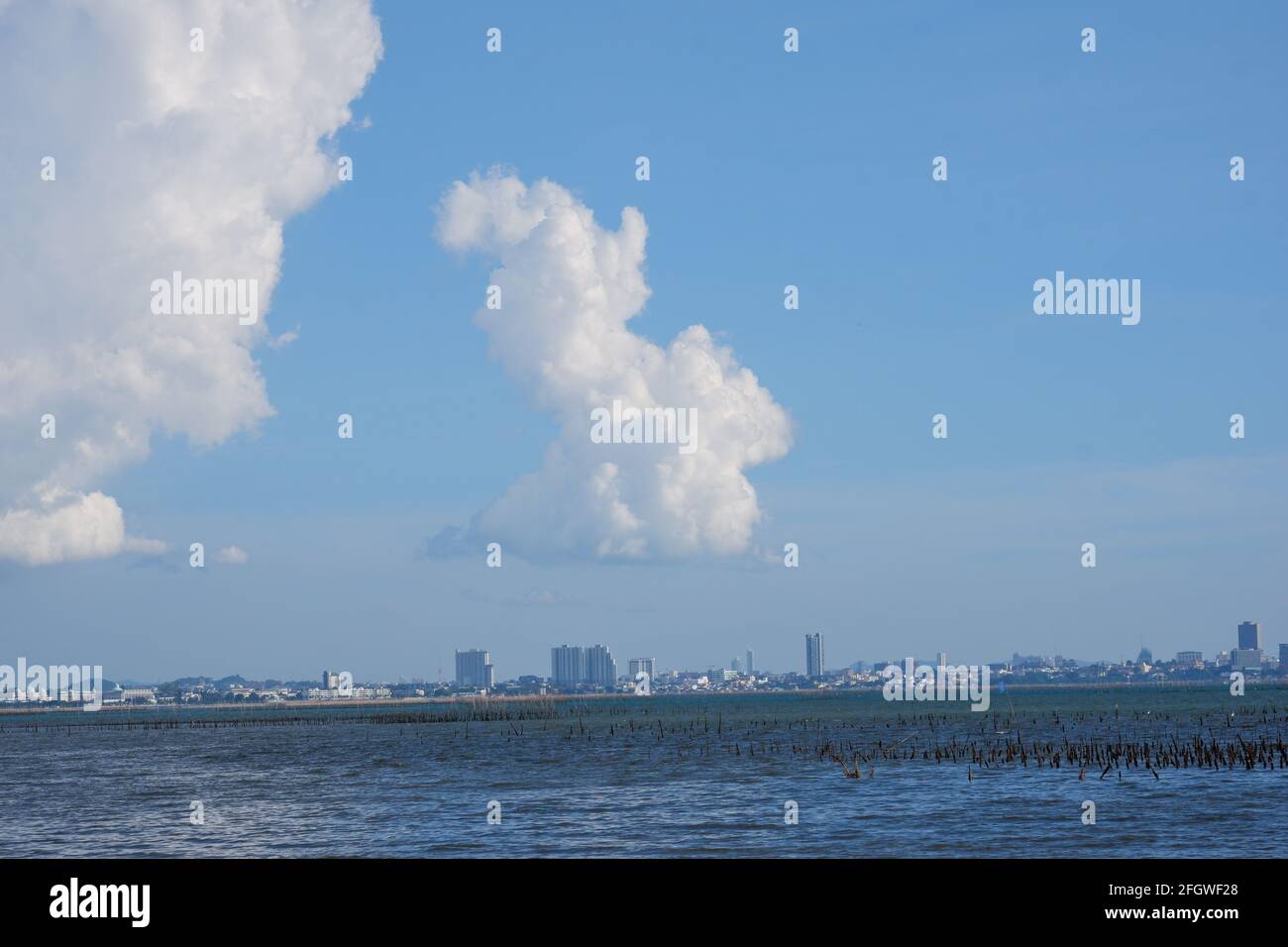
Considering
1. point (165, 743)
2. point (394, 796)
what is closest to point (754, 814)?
point (394, 796)

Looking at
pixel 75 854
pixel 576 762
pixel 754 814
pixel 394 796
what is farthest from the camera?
pixel 576 762

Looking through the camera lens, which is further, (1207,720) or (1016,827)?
(1207,720)
